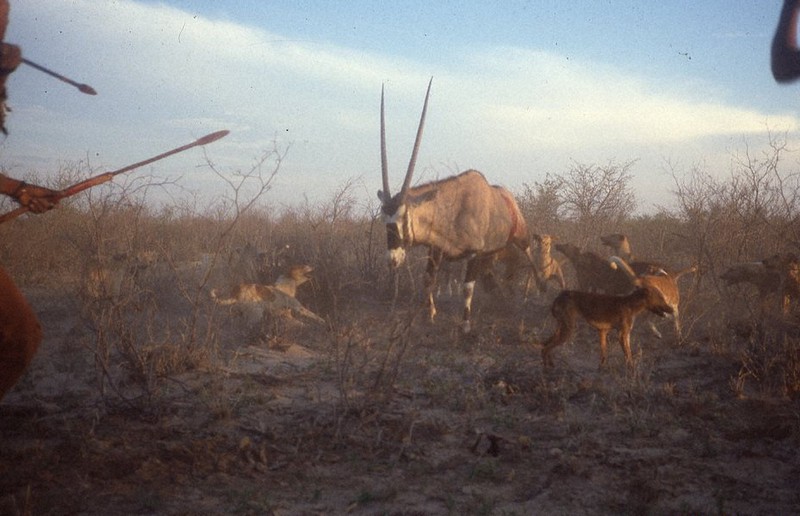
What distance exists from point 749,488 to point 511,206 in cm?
626

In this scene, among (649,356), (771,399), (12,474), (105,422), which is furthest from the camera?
(649,356)

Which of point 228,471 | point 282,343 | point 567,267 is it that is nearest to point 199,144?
point 228,471

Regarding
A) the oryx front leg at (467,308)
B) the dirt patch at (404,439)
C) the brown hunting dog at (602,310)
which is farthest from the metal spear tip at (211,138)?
the oryx front leg at (467,308)

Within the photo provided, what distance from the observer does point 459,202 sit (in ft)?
28.3

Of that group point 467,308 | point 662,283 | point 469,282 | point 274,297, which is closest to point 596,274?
point 662,283

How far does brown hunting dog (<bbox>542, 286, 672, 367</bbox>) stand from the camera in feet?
19.7

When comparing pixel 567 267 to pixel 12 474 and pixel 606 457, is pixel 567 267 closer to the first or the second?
pixel 606 457

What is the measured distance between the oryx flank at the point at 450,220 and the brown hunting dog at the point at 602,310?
1930mm

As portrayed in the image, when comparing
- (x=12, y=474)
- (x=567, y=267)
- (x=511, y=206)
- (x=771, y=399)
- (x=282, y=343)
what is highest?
(x=511, y=206)

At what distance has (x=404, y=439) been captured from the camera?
14.2ft

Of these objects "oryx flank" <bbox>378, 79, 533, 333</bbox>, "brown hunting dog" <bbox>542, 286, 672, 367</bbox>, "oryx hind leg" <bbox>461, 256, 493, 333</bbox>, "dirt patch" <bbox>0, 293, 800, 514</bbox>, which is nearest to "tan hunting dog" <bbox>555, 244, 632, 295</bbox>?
"oryx flank" <bbox>378, 79, 533, 333</bbox>

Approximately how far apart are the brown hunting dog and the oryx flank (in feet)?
6.33

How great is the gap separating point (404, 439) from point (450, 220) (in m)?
4.40

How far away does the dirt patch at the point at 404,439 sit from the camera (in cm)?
357
